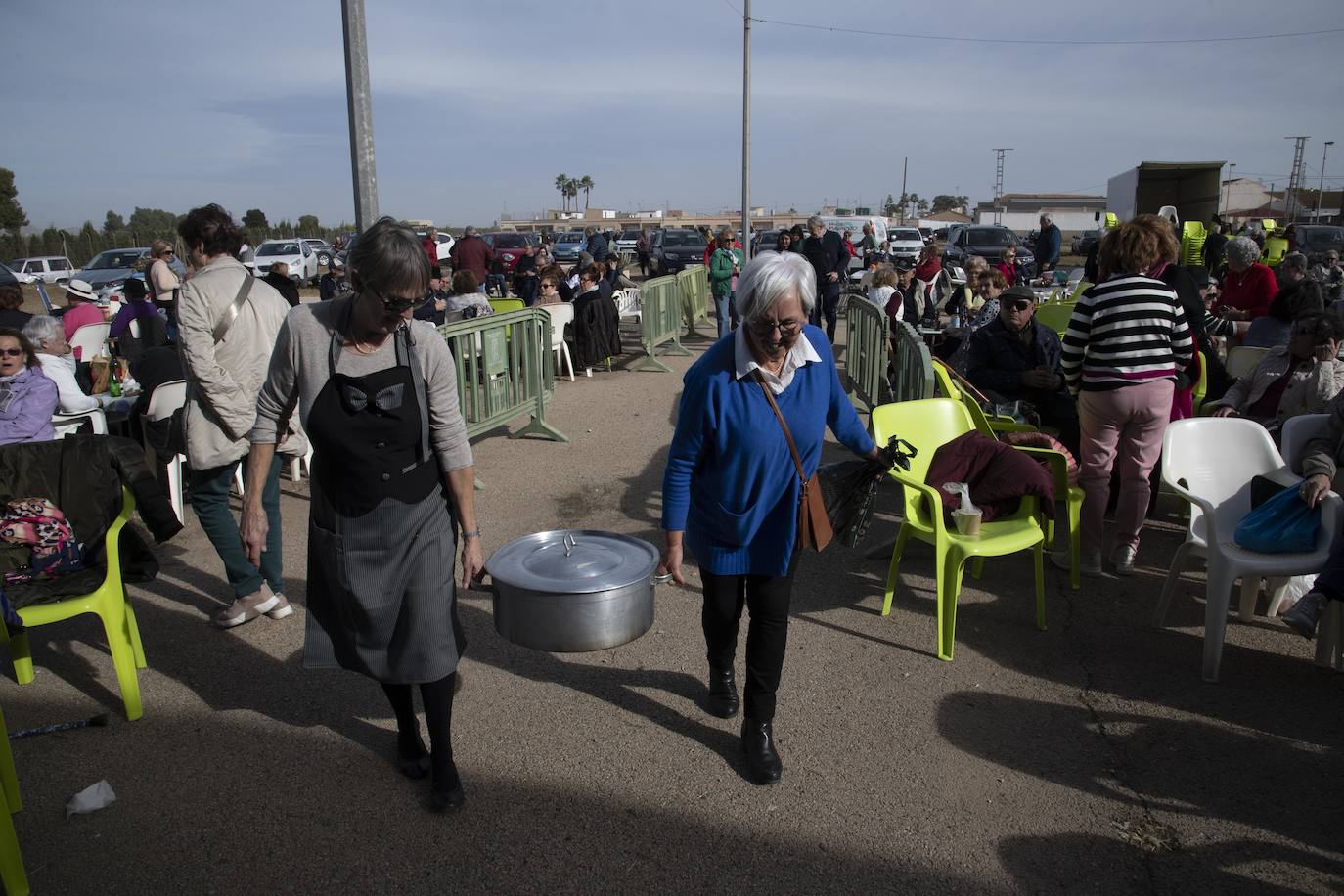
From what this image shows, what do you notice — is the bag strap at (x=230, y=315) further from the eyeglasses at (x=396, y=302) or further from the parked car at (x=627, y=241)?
the parked car at (x=627, y=241)

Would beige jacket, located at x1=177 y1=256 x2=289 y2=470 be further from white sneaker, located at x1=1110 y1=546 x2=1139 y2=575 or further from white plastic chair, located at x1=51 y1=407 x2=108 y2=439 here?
white sneaker, located at x1=1110 y1=546 x2=1139 y2=575

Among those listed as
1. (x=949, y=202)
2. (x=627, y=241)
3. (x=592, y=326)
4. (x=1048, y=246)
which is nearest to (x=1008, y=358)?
(x=592, y=326)

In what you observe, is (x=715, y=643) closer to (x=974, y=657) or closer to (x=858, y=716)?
(x=858, y=716)

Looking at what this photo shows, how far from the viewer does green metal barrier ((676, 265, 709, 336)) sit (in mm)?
14719

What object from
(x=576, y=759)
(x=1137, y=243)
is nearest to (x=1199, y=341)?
(x=1137, y=243)

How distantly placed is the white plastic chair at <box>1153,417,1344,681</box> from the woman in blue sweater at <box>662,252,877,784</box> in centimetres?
188

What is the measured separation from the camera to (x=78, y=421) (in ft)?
20.0

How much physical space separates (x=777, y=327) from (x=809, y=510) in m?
0.65

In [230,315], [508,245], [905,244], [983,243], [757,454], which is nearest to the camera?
[757,454]

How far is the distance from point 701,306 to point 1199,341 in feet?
33.3

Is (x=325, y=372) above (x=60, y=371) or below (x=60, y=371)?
above

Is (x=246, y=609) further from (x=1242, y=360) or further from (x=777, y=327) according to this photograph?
(x=1242, y=360)

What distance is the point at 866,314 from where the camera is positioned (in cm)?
825

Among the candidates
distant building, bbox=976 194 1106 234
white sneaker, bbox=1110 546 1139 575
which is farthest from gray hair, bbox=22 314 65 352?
distant building, bbox=976 194 1106 234
